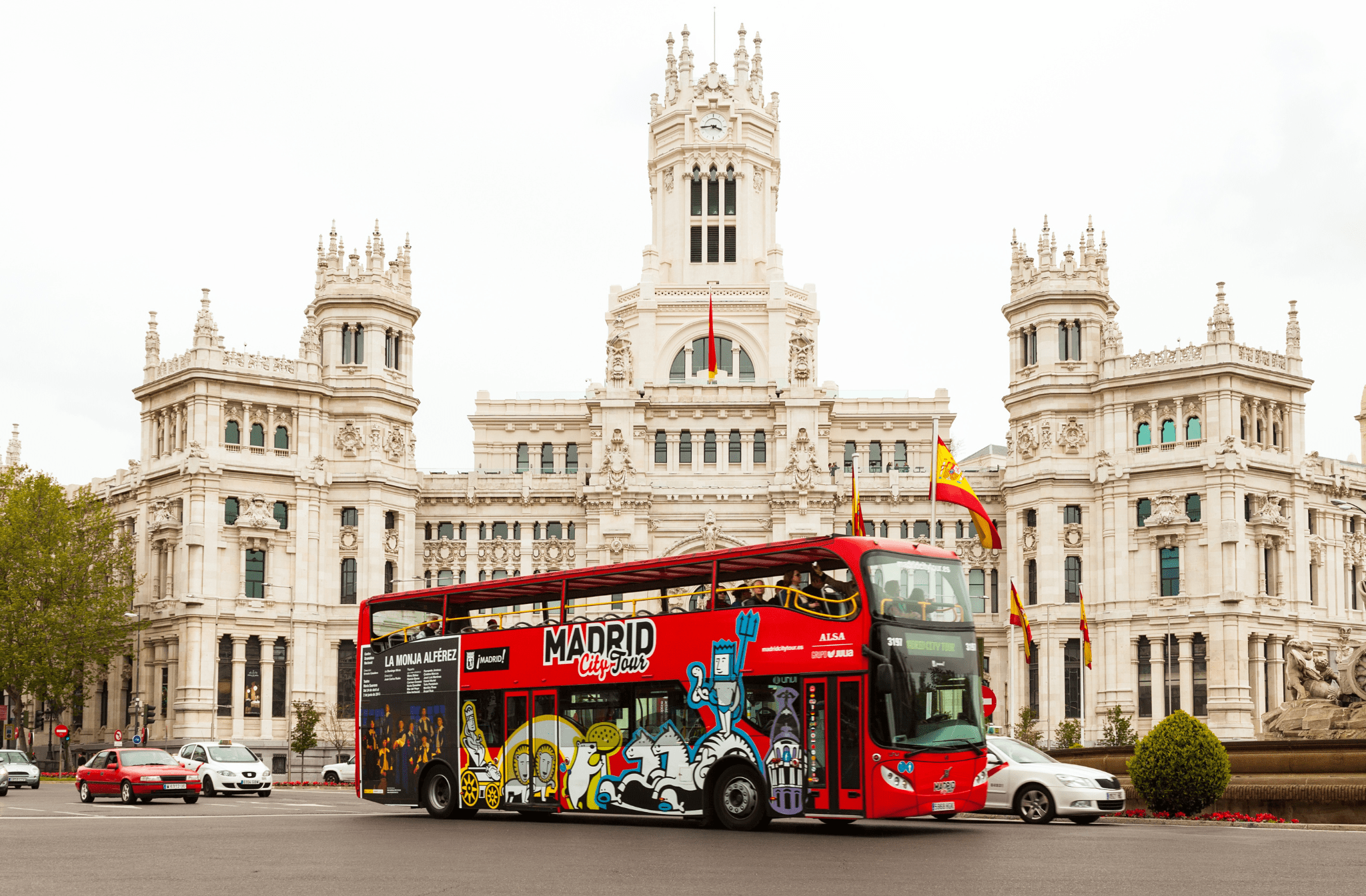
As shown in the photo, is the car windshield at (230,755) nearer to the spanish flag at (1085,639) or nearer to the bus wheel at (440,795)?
the bus wheel at (440,795)

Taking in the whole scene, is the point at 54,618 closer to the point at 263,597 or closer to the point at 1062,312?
the point at 263,597

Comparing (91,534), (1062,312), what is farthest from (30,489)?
(1062,312)

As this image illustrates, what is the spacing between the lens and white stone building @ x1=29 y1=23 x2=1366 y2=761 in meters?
81.1

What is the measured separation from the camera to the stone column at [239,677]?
81625mm

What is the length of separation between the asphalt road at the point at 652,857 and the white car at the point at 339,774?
37.0 m

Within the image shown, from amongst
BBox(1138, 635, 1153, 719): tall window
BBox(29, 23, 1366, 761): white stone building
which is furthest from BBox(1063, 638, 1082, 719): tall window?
BBox(1138, 635, 1153, 719): tall window

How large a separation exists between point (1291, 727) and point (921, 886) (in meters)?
27.0

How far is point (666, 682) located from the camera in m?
29.4

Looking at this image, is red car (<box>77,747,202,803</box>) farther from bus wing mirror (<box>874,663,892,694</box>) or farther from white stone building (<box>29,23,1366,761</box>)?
white stone building (<box>29,23,1366,761</box>)

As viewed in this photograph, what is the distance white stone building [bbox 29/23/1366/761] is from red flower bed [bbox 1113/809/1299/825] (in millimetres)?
47131

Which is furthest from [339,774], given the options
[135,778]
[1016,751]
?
[1016,751]

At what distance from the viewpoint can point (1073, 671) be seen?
82.9 m

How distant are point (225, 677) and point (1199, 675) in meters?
50.6

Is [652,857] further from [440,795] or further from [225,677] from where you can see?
[225,677]
